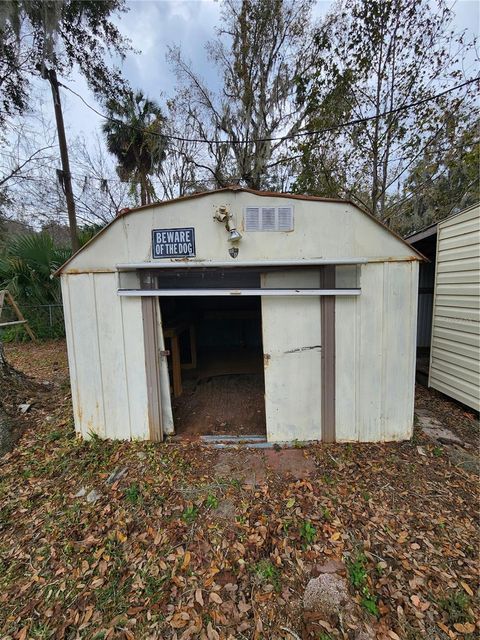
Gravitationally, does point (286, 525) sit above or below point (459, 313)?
below

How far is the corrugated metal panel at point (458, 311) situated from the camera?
358 cm

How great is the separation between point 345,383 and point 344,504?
114 cm

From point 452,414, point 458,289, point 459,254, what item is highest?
point 459,254

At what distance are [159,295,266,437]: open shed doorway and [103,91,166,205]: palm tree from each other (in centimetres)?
765

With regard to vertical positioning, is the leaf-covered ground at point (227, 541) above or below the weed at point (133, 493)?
below

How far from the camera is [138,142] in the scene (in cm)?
1040

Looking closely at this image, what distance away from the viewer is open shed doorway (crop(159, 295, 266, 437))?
374 cm

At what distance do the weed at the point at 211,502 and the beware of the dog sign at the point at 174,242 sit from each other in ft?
7.78

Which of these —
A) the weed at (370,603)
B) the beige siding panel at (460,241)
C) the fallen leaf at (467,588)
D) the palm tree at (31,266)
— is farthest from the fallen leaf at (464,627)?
the palm tree at (31,266)

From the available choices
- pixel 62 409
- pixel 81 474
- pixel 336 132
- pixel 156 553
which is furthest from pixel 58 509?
pixel 336 132

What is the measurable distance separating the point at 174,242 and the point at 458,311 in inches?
160

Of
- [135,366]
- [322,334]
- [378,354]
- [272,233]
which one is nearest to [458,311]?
[378,354]

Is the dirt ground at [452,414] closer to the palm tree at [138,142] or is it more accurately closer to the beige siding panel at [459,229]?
the beige siding panel at [459,229]

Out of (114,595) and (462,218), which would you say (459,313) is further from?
(114,595)
